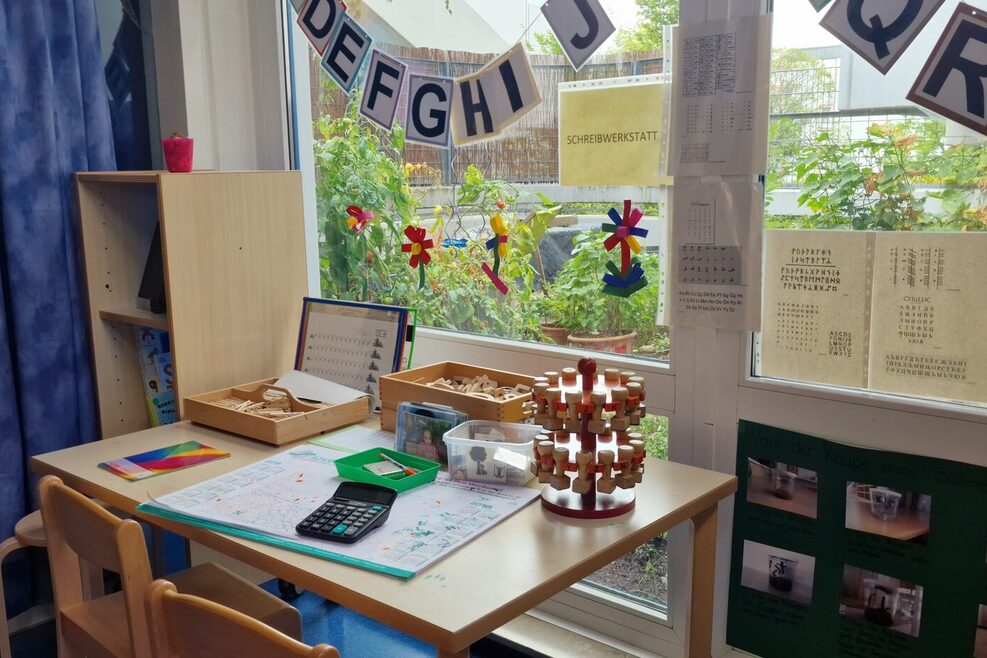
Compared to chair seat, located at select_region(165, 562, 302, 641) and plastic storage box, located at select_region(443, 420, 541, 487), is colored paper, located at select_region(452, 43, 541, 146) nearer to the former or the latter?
plastic storage box, located at select_region(443, 420, 541, 487)

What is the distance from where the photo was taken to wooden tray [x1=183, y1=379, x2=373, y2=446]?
184 cm

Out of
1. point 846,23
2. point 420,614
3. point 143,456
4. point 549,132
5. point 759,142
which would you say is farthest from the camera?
point 549,132

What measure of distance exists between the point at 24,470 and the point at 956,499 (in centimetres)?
208

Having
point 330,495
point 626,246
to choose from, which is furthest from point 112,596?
point 626,246

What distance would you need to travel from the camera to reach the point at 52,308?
2.23m

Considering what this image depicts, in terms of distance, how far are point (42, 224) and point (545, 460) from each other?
1.47 m

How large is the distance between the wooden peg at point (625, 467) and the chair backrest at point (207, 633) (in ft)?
2.00

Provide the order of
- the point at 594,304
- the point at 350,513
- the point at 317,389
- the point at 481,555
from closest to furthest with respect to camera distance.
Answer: the point at 481,555
the point at 350,513
the point at 594,304
the point at 317,389

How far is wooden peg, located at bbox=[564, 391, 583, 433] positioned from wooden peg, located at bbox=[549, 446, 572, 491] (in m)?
0.04

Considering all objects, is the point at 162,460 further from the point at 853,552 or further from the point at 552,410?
the point at 853,552

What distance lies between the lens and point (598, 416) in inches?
56.1

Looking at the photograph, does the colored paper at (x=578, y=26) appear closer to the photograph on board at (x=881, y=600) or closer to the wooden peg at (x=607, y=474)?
the wooden peg at (x=607, y=474)

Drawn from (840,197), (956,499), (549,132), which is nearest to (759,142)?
(840,197)

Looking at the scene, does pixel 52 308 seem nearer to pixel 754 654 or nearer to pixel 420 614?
pixel 420 614
